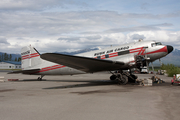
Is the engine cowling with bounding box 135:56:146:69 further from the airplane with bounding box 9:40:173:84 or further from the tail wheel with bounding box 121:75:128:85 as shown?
the tail wheel with bounding box 121:75:128:85

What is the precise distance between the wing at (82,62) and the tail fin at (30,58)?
6.73 meters

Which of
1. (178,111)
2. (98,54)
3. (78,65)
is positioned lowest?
(178,111)

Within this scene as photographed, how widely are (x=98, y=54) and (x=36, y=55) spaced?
819 centimetres

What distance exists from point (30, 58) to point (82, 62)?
914 cm

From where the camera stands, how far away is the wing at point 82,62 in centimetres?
1366

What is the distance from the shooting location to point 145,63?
16.7 meters

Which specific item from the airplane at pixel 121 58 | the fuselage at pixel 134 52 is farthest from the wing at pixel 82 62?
the fuselage at pixel 134 52

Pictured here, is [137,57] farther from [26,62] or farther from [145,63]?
[26,62]

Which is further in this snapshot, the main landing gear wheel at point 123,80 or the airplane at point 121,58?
the main landing gear wheel at point 123,80

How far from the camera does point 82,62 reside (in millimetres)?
15391

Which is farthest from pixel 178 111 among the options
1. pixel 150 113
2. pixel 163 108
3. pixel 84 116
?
pixel 84 116

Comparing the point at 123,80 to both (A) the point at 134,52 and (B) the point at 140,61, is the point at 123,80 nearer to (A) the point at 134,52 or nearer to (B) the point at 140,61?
(B) the point at 140,61

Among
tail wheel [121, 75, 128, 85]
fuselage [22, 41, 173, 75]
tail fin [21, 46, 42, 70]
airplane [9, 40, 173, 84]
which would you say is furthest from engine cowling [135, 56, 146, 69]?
tail fin [21, 46, 42, 70]

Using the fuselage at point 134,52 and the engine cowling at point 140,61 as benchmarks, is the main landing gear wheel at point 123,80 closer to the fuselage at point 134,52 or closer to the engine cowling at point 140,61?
the fuselage at point 134,52
